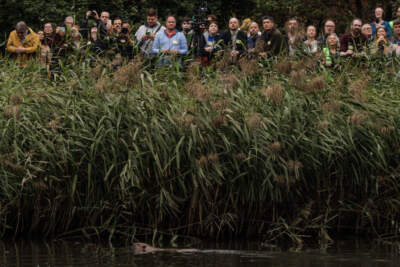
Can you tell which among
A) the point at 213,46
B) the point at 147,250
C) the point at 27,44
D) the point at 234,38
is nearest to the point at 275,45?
the point at 213,46

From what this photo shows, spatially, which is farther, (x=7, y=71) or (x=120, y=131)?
(x=7, y=71)

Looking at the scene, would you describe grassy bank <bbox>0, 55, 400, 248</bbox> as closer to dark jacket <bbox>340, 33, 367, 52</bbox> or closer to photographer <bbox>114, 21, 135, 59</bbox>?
photographer <bbox>114, 21, 135, 59</bbox>

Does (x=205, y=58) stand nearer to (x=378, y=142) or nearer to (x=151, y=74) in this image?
(x=151, y=74)

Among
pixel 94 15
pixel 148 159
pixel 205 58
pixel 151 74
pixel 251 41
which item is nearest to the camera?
pixel 148 159

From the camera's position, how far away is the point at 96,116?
393 inches

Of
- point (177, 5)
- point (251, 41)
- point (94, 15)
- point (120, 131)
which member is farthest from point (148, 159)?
point (177, 5)

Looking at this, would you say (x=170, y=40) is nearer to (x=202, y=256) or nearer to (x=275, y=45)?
(x=275, y=45)

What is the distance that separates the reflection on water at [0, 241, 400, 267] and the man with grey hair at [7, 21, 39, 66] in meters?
4.44

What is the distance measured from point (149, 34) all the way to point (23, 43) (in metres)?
3.03

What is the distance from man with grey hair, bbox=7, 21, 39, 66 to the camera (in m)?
13.5

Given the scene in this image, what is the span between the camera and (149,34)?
12.6m

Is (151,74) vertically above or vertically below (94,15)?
below

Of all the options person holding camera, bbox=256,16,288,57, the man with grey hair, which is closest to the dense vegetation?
the man with grey hair

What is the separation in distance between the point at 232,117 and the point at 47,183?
2.20 metres
